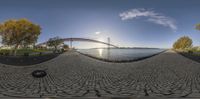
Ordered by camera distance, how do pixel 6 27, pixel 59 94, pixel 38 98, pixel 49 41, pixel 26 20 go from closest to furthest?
1. pixel 38 98
2. pixel 59 94
3. pixel 6 27
4. pixel 26 20
5. pixel 49 41

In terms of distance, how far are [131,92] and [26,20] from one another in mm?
51699

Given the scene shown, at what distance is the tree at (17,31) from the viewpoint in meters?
49.9

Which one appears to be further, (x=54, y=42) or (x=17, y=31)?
(x=54, y=42)

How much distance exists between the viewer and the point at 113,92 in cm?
803

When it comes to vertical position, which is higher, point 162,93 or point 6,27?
point 6,27

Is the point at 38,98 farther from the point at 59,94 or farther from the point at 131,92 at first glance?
the point at 131,92

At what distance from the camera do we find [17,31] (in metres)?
50.1

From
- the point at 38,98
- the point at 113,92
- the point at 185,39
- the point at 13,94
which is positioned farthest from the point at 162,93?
the point at 185,39

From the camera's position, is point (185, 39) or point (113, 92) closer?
point (113, 92)

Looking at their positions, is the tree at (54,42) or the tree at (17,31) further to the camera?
the tree at (54,42)

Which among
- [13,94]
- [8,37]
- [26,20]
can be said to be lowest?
[13,94]

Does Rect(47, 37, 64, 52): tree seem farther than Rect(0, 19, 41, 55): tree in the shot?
Yes

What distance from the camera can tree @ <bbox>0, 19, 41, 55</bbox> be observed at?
4994 cm

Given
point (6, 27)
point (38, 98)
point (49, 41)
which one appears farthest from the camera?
point (49, 41)
